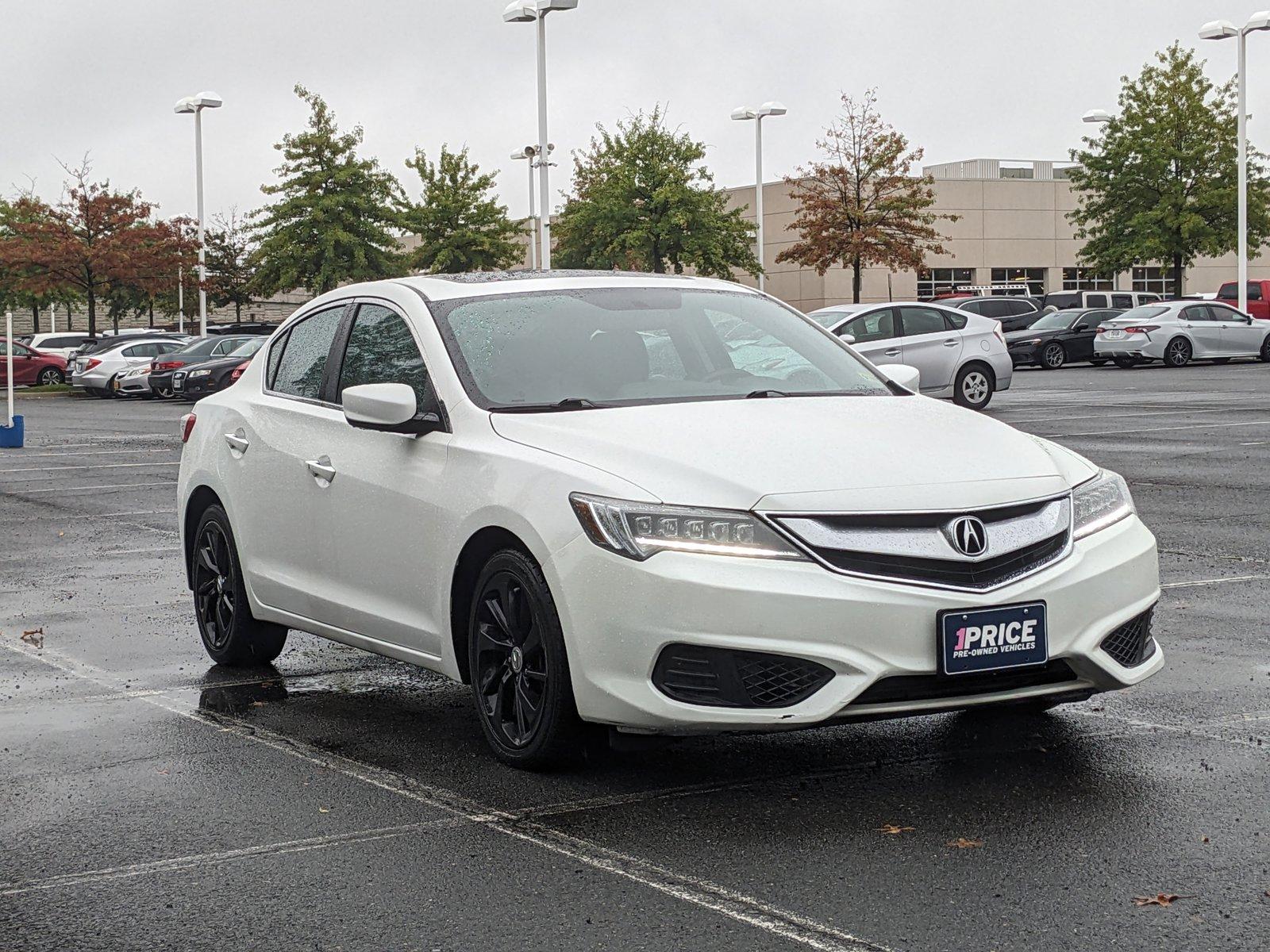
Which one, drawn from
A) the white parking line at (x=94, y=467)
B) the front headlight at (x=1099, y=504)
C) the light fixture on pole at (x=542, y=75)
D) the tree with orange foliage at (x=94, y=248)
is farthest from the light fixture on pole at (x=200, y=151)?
the front headlight at (x=1099, y=504)

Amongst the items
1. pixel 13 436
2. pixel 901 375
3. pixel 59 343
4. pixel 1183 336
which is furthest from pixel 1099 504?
pixel 59 343

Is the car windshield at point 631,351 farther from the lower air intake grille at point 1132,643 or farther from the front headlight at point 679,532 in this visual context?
the lower air intake grille at point 1132,643

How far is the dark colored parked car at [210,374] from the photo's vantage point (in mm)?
38531

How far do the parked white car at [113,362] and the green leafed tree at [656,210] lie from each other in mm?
16044

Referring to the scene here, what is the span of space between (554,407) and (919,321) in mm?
21650

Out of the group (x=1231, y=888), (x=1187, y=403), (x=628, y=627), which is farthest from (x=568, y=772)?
(x=1187, y=403)

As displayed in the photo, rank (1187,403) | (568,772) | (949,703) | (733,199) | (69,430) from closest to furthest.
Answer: (949,703) < (568,772) < (1187,403) < (69,430) < (733,199)

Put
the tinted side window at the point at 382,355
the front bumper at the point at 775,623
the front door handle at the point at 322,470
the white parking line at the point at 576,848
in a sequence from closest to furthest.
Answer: the white parking line at the point at 576,848
the front bumper at the point at 775,623
the tinted side window at the point at 382,355
the front door handle at the point at 322,470

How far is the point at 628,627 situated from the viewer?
16.2 ft

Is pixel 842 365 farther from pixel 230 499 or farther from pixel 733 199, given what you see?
pixel 733 199

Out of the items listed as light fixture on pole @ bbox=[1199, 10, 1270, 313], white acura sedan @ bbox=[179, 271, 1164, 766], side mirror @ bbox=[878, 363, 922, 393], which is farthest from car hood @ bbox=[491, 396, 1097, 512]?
light fixture on pole @ bbox=[1199, 10, 1270, 313]

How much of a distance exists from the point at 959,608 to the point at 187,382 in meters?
36.4

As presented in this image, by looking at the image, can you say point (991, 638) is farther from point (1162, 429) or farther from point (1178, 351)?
point (1178, 351)

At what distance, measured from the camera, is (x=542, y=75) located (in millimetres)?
40688
